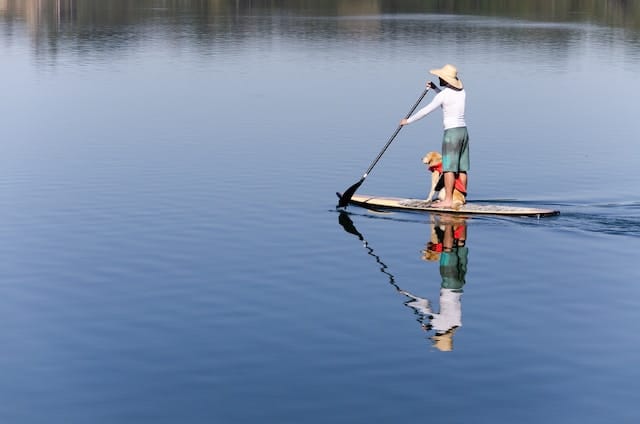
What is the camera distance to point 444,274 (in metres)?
24.5

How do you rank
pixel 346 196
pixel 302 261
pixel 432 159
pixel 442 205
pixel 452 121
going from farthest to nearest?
pixel 346 196 → pixel 442 205 → pixel 432 159 → pixel 452 121 → pixel 302 261

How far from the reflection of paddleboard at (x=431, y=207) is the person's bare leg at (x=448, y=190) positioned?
0.11 m

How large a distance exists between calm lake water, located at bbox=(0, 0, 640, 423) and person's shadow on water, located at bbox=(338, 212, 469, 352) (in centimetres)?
8

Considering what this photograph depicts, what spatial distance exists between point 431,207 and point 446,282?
5.82 m

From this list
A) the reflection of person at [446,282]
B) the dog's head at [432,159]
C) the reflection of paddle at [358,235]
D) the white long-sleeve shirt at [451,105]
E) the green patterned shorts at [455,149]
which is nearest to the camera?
the reflection of person at [446,282]

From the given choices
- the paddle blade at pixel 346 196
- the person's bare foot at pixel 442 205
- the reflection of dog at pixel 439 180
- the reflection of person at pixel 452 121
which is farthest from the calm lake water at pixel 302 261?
the reflection of person at pixel 452 121

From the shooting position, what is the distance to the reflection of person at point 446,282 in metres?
20.6

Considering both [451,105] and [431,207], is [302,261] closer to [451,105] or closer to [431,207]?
[431,207]

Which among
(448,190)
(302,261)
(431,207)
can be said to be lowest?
(302,261)

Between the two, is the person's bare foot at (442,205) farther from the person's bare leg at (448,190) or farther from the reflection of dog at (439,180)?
the reflection of dog at (439,180)

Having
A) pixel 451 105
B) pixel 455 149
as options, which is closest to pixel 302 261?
pixel 455 149

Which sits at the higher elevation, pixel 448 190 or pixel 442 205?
pixel 448 190

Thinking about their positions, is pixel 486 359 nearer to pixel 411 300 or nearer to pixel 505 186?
pixel 411 300

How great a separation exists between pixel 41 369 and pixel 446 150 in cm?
1254
